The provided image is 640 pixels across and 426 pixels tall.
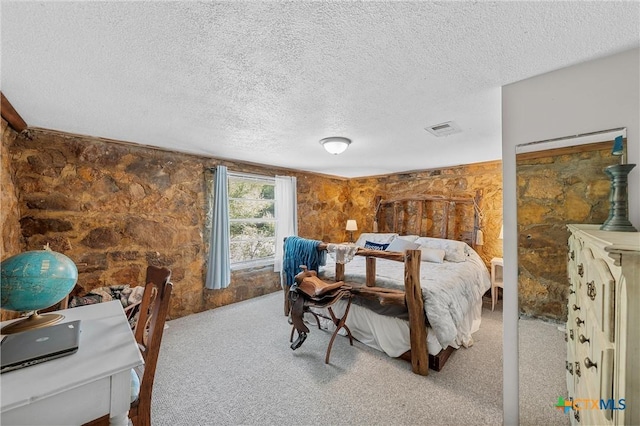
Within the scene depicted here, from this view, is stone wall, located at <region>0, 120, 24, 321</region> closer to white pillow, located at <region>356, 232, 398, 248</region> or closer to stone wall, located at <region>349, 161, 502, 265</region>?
white pillow, located at <region>356, 232, 398, 248</region>

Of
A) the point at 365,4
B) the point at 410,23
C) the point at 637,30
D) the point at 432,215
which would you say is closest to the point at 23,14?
the point at 365,4

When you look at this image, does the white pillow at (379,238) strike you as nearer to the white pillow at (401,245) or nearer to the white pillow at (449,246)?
the white pillow at (401,245)

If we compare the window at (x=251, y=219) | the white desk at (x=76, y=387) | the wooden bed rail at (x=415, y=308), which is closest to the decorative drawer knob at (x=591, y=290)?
Result: the wooden bed rail at (x=415, y=308)

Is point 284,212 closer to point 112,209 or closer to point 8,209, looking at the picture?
point 112,209

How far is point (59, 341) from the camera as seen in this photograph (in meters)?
0.91

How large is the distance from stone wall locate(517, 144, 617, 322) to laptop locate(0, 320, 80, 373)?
213 cm

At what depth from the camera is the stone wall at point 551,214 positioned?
1245 millimetres

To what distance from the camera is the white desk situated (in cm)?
69

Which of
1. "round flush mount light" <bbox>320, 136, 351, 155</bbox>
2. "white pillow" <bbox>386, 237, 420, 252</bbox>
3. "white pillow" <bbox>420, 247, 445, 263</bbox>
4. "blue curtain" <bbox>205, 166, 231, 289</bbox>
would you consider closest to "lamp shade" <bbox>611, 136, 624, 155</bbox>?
"round flush mount light" <bbox>320, 136, 351, 155</bbox>

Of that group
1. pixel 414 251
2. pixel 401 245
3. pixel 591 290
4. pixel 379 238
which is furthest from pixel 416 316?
pixel 379 238

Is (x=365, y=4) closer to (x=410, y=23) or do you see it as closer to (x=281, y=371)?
(x=410, y=23)

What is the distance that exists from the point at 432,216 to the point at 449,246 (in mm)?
795

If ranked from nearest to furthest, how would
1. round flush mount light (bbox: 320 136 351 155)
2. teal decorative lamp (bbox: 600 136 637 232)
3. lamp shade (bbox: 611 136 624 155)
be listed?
teal decorative lamp (bbox: 600 136 637 232) → lamp shade (bbox: 611 136 624 155) → round flush mount light (bbox: 320 136 351 155)

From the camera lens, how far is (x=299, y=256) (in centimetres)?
302
